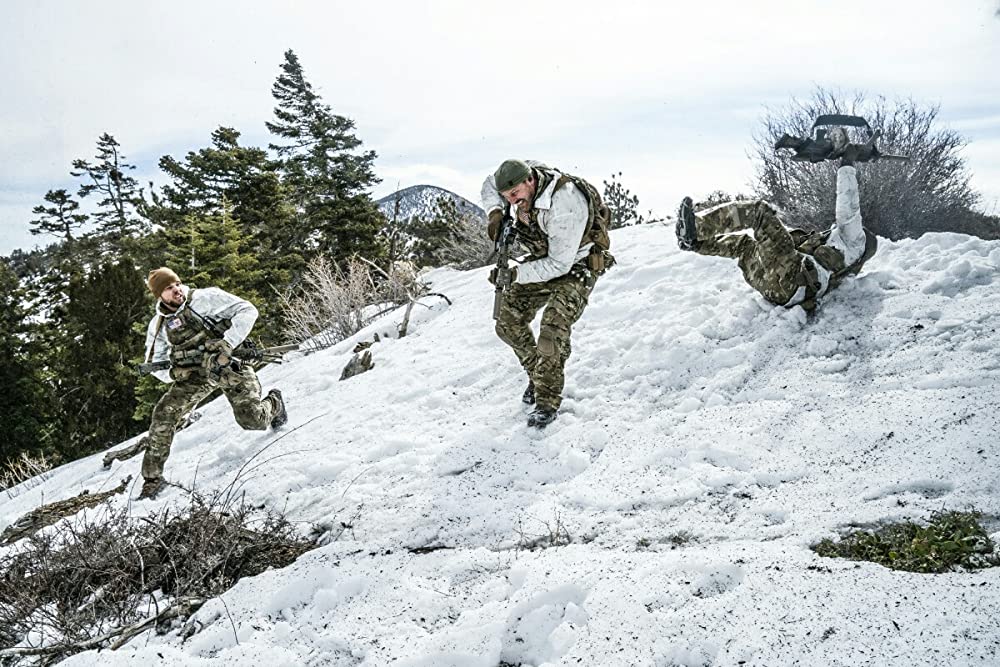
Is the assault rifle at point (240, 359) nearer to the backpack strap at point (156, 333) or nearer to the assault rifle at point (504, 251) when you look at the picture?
the backpack strap at point (156, 333)

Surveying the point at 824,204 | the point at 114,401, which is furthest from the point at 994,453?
the point at 114,401

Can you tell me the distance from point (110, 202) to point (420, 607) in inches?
1604

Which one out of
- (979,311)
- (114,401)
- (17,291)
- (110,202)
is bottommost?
(114,401)

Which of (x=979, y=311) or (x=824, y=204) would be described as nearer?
(x=979, y=311)

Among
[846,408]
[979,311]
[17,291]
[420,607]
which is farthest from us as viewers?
[17,291]

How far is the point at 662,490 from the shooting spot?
2.93m

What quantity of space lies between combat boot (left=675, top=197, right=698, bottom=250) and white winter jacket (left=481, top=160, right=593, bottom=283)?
940mm

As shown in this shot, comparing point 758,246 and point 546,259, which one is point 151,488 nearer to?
point 546,259

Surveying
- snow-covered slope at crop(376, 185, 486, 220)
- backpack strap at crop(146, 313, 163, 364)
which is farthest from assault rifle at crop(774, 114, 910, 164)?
snow-covered slope at crop(376, 185, 486, 220)

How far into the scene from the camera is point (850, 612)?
64.0 inches

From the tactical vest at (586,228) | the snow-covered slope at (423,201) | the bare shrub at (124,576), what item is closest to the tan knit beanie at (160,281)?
the bare shrub at (124,576)

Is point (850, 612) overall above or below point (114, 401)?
above

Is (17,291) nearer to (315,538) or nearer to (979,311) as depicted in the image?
(315,538)

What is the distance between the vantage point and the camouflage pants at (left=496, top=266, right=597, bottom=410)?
3.93 metres
